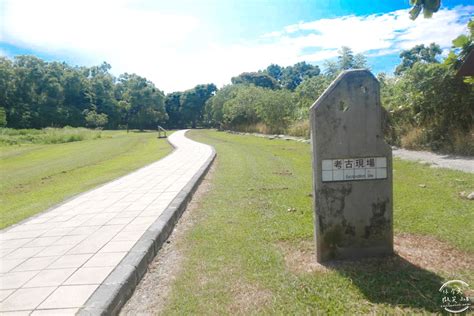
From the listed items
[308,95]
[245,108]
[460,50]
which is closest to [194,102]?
[245,108]

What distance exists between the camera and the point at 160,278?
11.6 ft

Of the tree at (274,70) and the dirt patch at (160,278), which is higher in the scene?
Answer: the tree at (274,70)

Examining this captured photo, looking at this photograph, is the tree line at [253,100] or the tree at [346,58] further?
the tree at [346,58]

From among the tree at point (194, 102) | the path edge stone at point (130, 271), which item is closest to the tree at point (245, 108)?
the tree at point (194, 102)

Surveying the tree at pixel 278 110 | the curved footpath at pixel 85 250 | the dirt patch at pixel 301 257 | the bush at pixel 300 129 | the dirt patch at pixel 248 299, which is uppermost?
the tree at pixel 278 110

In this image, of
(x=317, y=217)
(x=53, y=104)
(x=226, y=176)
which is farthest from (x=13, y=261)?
(x=53, y=104)

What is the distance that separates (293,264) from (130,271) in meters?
1.63

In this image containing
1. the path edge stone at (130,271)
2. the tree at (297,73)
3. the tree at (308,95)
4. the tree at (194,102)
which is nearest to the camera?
the path edge stone at (130,271)

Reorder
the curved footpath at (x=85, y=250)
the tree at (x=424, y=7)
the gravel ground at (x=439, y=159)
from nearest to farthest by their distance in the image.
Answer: the tree at (x=424, y=7)
the curved footpath at (x=85, y=250)
the gravel ground at (x=439, y=159)

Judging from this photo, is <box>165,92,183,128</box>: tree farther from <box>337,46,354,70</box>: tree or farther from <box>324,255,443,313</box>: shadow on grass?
<box>324,255,443,313</box>: shadow on grass

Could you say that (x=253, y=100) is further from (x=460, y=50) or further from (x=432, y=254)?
(x=432, y=254)

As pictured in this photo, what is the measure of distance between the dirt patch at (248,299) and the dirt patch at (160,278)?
61cm

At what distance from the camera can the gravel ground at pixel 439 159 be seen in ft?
28.7

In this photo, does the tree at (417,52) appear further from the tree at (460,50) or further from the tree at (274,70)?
the tree at (274,70)
